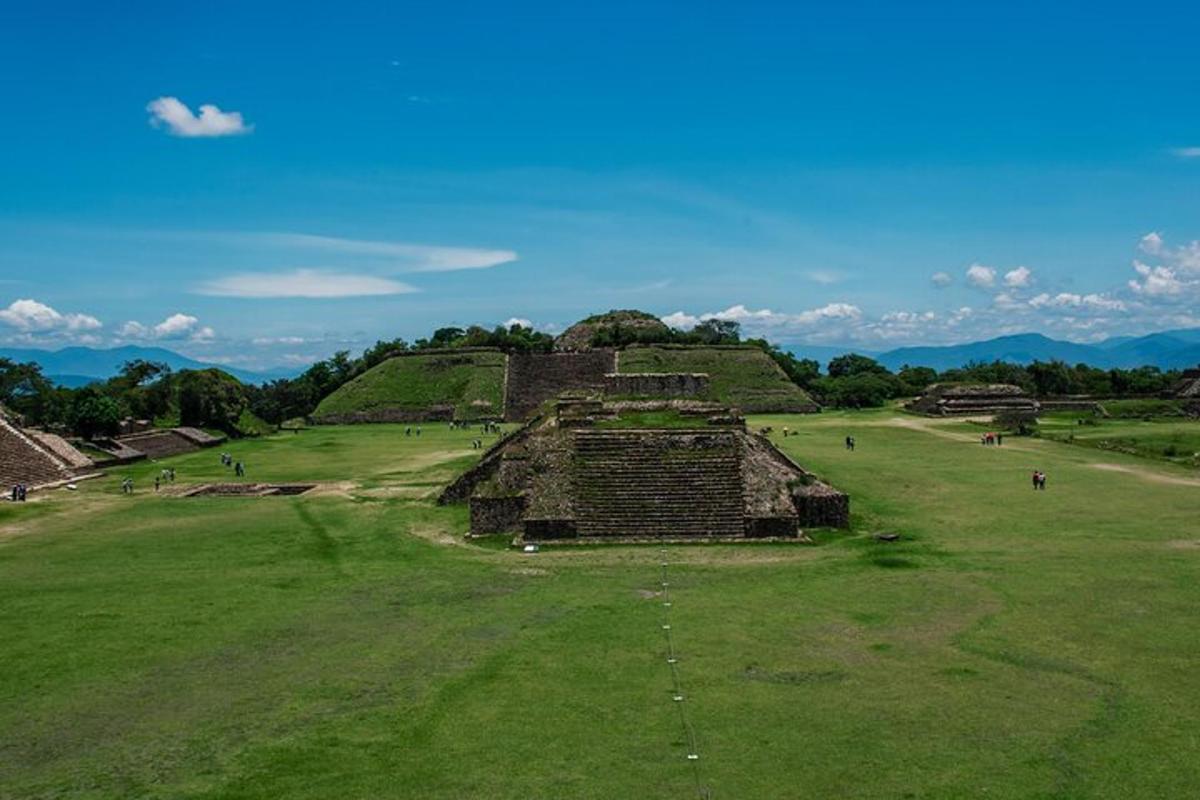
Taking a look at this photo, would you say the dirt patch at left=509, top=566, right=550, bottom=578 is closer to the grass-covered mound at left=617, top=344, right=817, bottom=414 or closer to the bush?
the bush

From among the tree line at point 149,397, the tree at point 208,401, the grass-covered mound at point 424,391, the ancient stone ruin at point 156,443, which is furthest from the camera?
the grass-covered mound at point 424,391

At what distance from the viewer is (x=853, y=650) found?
46.1 feet

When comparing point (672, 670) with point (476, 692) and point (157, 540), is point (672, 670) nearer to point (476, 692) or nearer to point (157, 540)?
point (476, 692)

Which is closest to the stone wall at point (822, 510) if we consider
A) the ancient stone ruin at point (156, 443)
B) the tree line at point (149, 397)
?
the ancient stone ruin at point (156, 443)

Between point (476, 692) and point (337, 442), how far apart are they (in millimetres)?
44382

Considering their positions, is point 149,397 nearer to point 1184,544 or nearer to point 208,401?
point 208,401

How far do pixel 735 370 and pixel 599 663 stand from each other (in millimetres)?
69075

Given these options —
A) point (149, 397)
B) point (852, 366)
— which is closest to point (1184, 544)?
point (149, 397)

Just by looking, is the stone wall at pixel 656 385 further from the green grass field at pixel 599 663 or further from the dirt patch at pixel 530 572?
the dirt patch at pixel 530 572

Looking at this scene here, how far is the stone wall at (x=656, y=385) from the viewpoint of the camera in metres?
33.8

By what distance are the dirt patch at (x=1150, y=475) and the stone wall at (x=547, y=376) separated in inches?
1642

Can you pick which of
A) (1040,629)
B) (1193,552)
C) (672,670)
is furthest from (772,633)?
(1193,552)

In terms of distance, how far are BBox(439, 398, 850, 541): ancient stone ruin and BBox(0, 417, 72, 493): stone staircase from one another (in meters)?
21.4

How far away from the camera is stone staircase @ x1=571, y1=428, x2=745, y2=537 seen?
23.2 m
